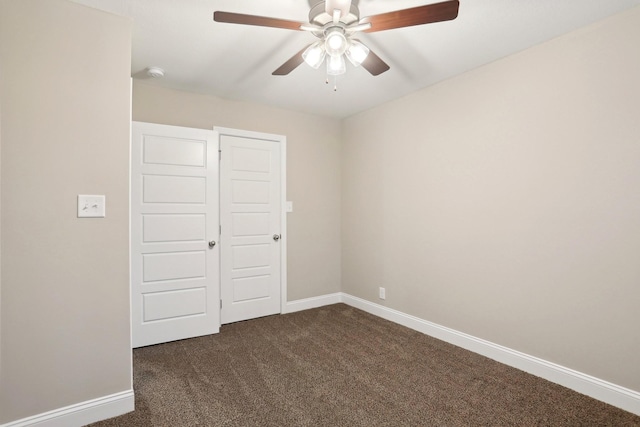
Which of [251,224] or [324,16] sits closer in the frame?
[324,16]

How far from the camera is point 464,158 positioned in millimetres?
2939

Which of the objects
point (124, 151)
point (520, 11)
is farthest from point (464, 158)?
point (124, 151)

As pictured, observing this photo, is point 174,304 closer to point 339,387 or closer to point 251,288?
point 251,288

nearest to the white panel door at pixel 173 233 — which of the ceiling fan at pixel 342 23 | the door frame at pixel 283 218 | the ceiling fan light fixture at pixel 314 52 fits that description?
the door frame at pixel 283 218

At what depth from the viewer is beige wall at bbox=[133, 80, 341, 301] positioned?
3.61 metres

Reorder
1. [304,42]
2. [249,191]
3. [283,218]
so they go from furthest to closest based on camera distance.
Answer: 1. [283,218]
2. [249,191]
3. [304,42]

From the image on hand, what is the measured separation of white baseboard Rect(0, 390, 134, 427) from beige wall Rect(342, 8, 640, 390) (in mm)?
2643

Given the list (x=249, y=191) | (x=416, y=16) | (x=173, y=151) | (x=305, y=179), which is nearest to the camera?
(x=416, y=16)

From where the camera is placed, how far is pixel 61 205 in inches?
73.0

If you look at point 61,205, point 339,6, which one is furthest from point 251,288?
point 339,6

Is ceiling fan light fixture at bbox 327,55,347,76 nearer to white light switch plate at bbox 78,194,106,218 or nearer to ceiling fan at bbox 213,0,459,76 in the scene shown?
ceiling fan at bbox 213,0,459,76

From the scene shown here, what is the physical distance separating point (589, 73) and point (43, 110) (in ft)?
11.3

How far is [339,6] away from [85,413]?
2691mm

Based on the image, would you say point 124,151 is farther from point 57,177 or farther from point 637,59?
point 637,59
